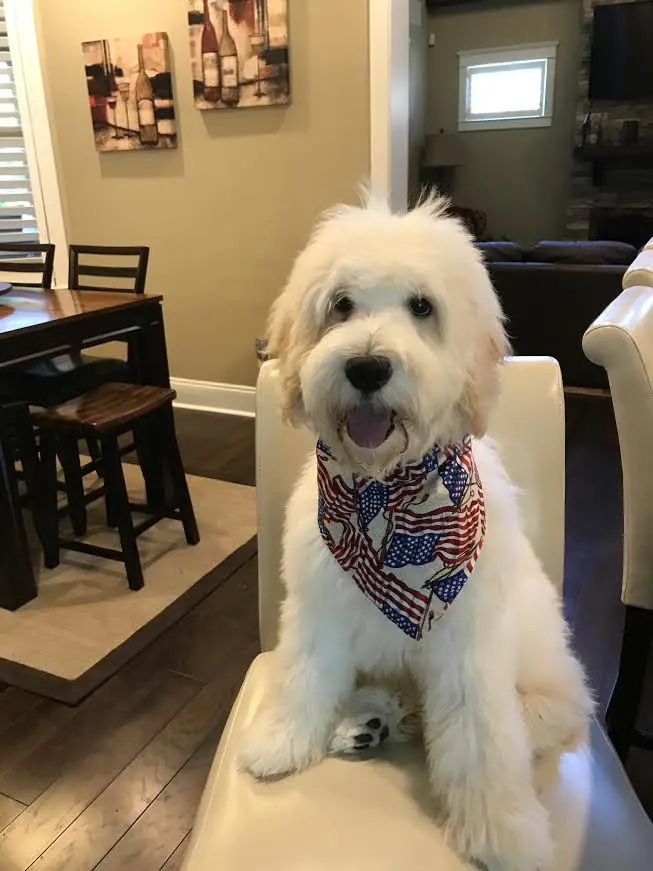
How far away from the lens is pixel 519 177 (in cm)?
735

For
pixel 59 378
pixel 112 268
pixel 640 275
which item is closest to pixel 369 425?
pixel 640 275

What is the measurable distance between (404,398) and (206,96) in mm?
3287

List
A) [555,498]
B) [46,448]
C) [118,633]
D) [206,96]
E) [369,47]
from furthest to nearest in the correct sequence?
[206,96] < [369,47] < [46,448] < [118,633] < [555,498]

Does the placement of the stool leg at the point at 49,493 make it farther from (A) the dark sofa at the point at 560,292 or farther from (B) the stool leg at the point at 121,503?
(A) the dark sofa at the point at 560,292

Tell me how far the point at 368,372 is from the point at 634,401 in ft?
1.78

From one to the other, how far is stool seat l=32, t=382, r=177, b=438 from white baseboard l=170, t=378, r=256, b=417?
1.55 m

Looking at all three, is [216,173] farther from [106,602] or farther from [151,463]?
[106,602]

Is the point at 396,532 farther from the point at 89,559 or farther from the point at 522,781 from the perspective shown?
the point at 89,559

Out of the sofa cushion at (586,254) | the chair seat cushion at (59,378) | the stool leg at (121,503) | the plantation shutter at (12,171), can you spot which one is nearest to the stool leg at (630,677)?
the stool leg at (121,503)

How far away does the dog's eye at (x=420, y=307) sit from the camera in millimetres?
883

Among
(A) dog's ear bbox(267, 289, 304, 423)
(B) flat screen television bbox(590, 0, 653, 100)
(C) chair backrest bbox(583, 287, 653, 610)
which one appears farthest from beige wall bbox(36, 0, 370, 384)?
(B) flat screen television bbox(590, 0, 653, 100)

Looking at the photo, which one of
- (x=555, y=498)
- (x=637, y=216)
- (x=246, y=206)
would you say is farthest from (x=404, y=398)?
(x=637, y=216)

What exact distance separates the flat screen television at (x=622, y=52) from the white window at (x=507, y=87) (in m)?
0.48

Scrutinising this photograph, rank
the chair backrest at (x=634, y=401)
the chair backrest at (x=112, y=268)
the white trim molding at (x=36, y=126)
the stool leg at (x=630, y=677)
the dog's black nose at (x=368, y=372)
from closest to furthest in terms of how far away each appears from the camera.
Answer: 1. the dog's black nose at (x=368, y=372)
2. the chair backrest at (x=634, y=401)
3. the stool leg at (x=630, y=677)
4. the chair backrest at (x=112, y=268)
5. the white trim molding at (x=36, y=126)
